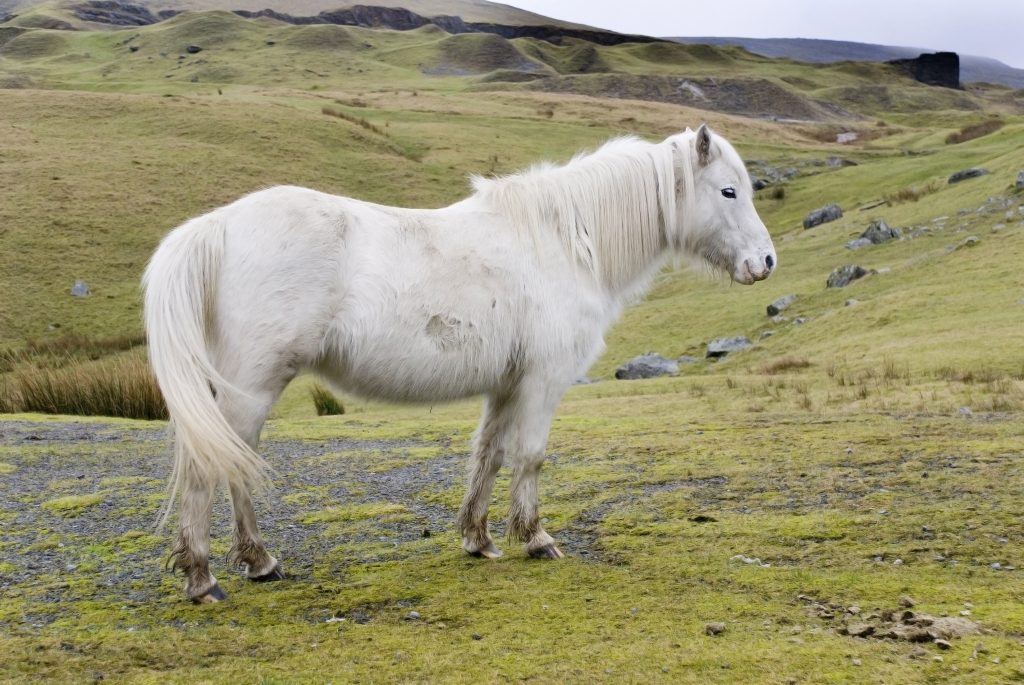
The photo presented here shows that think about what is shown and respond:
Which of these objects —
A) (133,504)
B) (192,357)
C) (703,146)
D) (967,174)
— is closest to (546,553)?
(192,357)

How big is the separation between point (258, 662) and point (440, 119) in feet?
169

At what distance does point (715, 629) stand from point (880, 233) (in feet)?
72.5

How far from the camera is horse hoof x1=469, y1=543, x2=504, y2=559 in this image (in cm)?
564

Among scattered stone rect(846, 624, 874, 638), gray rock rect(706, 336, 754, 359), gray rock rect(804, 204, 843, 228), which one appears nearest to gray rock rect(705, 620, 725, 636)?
scattered stone rect(846, 624, 874, 638)

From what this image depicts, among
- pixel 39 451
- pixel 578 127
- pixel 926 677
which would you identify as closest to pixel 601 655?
pixel 926 677

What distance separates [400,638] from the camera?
13.4ft

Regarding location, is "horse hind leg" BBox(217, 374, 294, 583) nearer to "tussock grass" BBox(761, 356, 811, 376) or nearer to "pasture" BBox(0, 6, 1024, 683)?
"pasture" BBox(0, 6, 1024, 683)

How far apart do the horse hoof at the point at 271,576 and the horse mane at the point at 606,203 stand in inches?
95.7

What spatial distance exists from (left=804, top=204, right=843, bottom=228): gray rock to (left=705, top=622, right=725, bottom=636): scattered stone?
28025mm

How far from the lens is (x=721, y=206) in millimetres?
6172

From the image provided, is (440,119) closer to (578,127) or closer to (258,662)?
(578,127)

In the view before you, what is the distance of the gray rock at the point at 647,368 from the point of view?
17297mm

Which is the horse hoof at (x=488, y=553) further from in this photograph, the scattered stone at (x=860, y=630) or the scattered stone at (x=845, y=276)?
the scattered stone at (x=845, y=276)

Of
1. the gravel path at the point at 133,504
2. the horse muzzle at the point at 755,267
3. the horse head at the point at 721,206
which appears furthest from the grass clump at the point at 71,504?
the horse muzzle at the point at 755,267
